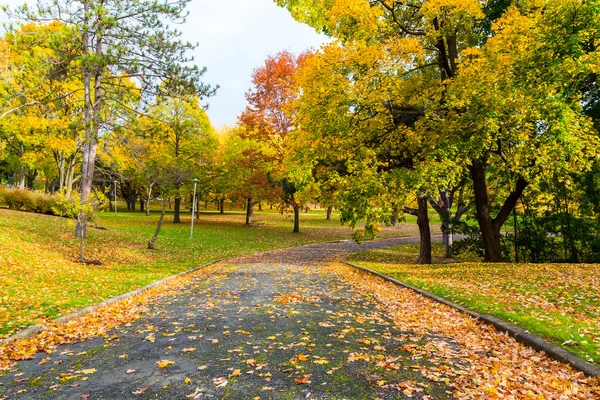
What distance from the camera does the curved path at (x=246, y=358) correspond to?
13.1ft

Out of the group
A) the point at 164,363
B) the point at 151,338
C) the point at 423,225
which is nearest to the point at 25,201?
the point at 151,338

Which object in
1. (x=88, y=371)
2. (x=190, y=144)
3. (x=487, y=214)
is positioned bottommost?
(x=88, y=371)

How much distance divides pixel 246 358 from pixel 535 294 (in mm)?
7078

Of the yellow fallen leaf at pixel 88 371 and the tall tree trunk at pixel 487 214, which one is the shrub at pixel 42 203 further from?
Answer: the tall tree trunk at pixel 487 214

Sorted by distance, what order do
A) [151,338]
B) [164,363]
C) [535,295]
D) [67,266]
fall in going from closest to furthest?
[164,363] < [151,338] < [535,295] < [67,266]

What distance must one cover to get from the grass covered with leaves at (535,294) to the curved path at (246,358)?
1.66 metres

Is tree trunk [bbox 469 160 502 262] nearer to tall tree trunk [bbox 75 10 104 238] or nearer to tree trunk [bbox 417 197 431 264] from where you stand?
tree trunk [bbox 417 197 431 264]

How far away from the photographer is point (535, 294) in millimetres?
8648

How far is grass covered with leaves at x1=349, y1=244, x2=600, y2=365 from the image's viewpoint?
18.9 feet

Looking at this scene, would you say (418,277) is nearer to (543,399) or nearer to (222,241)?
(543,399)

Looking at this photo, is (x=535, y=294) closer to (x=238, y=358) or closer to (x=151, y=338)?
(x=238, y=358)

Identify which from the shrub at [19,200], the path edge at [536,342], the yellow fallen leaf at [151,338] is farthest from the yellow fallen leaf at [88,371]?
A: the shrub at [19,200]

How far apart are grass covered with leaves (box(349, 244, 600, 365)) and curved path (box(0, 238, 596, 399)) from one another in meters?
1.66

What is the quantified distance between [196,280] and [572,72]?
472 inches
